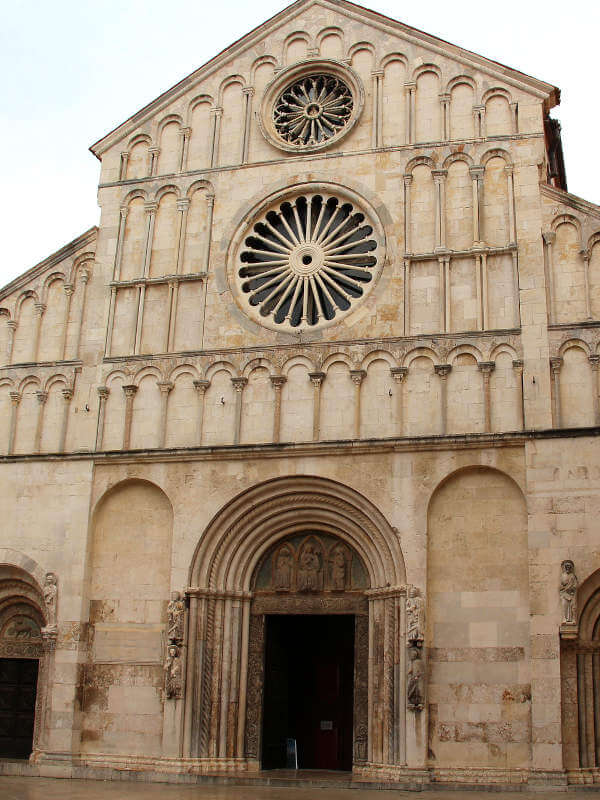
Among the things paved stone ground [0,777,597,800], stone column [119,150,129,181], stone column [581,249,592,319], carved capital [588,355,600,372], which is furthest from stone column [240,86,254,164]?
paved stone ground [0,777,597,800]

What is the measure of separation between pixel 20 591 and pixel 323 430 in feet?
21.2

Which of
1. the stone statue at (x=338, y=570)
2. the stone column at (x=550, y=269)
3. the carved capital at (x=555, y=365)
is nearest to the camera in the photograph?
the carved capital at (x=555, y=365)

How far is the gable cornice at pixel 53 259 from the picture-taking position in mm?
21594

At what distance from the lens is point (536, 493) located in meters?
17.3

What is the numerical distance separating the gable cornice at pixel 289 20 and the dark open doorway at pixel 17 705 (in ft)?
34.3

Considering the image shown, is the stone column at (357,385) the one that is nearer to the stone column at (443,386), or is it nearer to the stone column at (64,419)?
the stone column at (443,386)

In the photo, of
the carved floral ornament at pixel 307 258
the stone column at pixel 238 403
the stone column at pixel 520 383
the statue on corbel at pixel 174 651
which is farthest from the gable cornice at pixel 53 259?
the stone column at pixel 520 383

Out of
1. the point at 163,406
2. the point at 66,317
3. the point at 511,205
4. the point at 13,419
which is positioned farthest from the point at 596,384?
the point at 13,419

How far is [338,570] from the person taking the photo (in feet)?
61.5

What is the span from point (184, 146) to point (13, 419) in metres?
6.53

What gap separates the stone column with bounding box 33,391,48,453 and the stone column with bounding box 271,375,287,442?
468 centimetres

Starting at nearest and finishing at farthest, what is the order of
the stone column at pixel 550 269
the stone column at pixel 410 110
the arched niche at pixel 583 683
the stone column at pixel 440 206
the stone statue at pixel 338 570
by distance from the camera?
1. the arched niche at pixel 583 683
2. the stone column at pixel 550 269
3. the stone statue at pixel 338 570
4. the stone column at pixel 440 206
5. the stone column at pixel 410 110

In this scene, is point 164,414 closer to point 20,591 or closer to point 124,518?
point 124,518

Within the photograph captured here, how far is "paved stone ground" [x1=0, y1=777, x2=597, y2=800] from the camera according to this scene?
1510 cm
